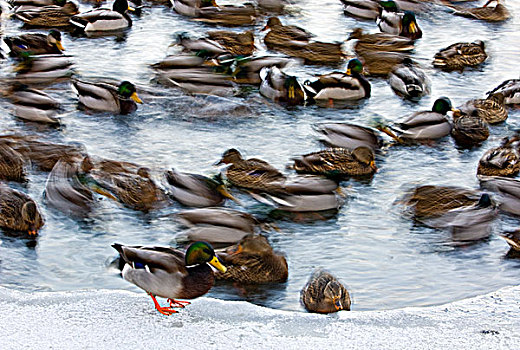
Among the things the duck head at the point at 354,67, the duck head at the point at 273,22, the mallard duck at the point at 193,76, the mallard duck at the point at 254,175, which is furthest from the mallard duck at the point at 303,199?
the duck head at the point at 273,22

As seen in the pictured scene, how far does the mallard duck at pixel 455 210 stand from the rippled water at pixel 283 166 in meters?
0.11

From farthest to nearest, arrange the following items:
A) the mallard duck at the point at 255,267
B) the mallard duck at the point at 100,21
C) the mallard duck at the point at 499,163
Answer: the mallard duck at the point at 100,21 < the mallard duck at the point at 499,163 < the mallard duck at the point at 255,267

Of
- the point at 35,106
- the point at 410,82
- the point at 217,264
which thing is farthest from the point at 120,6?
the point at 217,264

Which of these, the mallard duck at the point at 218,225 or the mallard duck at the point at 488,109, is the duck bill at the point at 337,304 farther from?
the mallard duck at the point at 488,109

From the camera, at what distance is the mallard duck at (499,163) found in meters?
6.81

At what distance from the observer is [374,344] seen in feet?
14.7

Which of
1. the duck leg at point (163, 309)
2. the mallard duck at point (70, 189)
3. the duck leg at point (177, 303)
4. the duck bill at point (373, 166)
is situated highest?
the duck leg at point (163, 309)

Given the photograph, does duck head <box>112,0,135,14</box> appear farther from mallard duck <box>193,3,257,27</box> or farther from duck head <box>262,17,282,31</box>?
duck head <box>262,17,282,31</box>

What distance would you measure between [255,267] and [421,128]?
2.91m

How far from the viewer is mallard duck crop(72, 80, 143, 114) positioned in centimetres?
810

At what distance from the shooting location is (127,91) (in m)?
8.10

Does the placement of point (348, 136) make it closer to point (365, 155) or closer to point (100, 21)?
point (365, 155)

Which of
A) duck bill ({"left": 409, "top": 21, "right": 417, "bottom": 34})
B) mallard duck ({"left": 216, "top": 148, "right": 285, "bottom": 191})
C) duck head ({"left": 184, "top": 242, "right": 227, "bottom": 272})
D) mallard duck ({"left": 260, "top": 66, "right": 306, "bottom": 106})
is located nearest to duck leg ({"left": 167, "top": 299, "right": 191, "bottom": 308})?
duck head ({"left": 184, "top": 242, "right": 227, "bottom": 272})

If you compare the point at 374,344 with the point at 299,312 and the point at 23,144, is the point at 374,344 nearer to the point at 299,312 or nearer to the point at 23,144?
the point at 299,312
